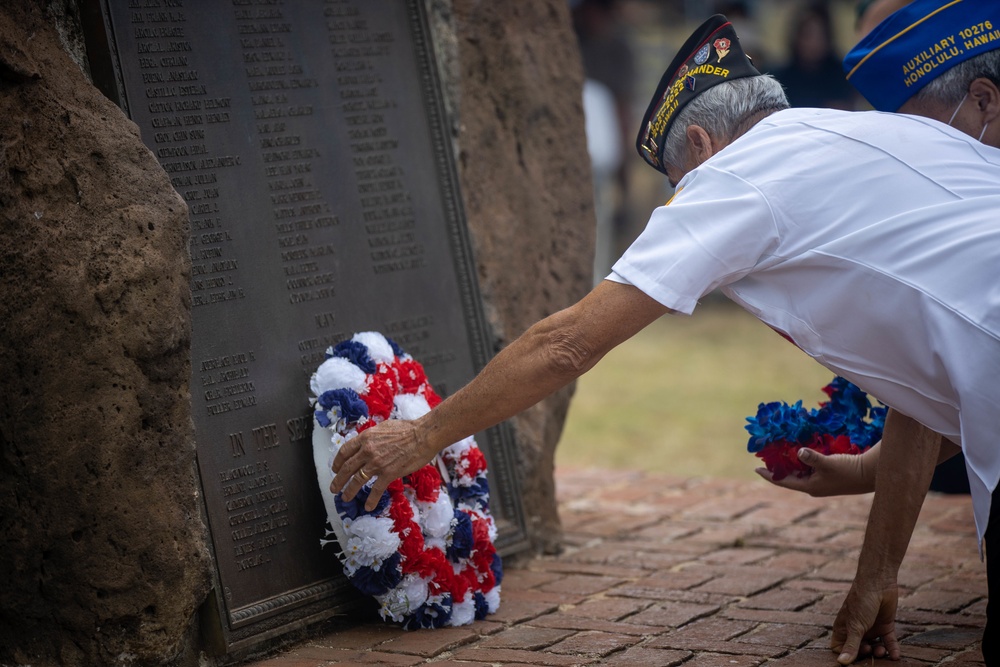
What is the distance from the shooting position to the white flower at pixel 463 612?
378 centimetres

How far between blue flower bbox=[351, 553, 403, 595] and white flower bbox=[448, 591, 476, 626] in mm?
238

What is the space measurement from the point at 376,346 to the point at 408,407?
0.86 feet

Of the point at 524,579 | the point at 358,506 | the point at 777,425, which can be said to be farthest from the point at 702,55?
the point at 524,579

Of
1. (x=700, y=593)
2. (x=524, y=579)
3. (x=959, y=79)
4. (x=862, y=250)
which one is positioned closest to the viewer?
(x=862, y=250)

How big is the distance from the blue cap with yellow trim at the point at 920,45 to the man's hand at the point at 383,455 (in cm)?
165

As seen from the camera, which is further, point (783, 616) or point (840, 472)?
point (783, 616)

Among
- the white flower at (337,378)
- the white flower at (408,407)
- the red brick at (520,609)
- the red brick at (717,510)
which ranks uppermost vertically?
the white flower at (337,378)

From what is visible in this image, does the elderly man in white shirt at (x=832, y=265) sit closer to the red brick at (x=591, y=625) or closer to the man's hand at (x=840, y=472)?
the man's hand at (x=840, y=472)

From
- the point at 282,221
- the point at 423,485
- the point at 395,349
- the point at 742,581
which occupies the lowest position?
the point at 742,581

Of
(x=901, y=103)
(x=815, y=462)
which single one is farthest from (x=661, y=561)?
(x=901, y=103)

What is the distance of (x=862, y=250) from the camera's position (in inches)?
113

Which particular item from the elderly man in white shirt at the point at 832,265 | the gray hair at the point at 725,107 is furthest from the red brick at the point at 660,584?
the gray hair at the point at 725,107

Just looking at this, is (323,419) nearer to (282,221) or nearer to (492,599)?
(282,221)

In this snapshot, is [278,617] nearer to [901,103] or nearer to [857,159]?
[857,159]
